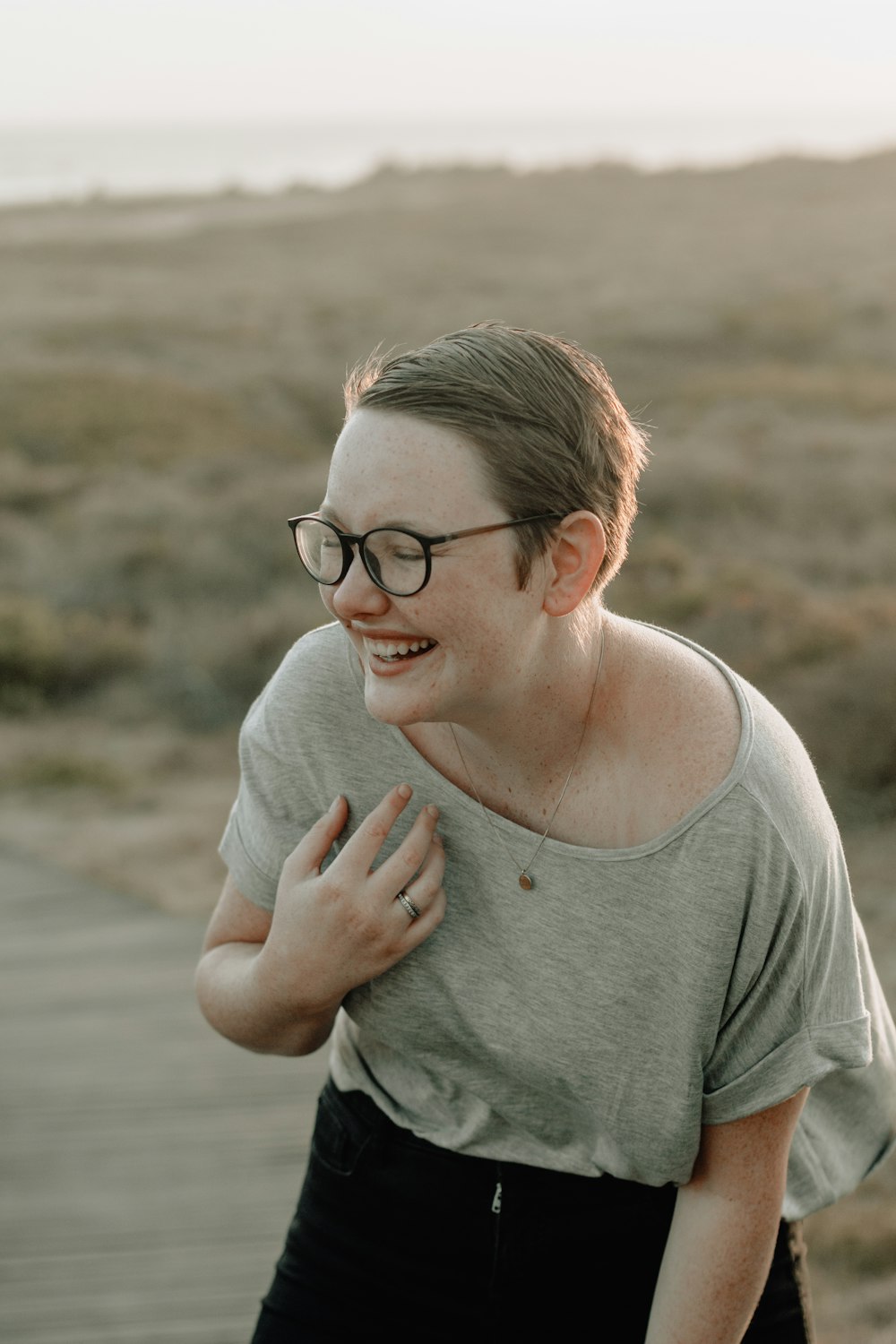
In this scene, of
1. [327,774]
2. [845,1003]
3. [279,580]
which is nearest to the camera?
→ [845,1003]

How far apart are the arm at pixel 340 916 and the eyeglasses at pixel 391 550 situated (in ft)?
0.81

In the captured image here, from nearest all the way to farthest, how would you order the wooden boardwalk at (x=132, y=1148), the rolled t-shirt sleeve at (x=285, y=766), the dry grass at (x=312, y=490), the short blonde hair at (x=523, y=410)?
the short blonde hair at (x=523, y=410) → the rolled t-shirt sleeve at (x=285, y=766) → the wooden boardwalk at (x=132, y=1148) → the dry grass at (x=312, y=490)

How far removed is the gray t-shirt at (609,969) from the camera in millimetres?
1246

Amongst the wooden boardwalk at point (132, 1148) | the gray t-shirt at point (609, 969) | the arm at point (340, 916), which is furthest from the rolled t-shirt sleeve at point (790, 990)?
the wooden boardwalk at point (132, 1148)

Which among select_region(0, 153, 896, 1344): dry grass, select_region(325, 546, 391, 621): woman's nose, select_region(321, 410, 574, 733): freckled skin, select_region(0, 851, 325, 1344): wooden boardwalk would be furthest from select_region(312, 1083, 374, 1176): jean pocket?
select_region(0, 153, 896, 1344): dry grass

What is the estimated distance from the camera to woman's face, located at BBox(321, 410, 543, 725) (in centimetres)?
117

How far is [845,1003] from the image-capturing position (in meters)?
1.29

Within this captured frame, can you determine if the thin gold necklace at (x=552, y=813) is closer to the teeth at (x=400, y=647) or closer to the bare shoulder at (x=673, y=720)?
the bare shoulder at (x=673, y=720)

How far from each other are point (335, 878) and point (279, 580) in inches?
352

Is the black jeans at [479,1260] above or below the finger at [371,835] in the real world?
below

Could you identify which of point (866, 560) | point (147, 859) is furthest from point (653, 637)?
point (866, 560)

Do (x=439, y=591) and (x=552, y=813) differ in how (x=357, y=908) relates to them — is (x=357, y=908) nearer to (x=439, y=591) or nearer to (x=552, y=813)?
(x=552, y=813)

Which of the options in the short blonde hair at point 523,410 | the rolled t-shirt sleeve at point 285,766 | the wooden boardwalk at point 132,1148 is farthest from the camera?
the wooden boardwalk at point 132,1148

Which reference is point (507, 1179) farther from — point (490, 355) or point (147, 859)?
point (147, 859)
